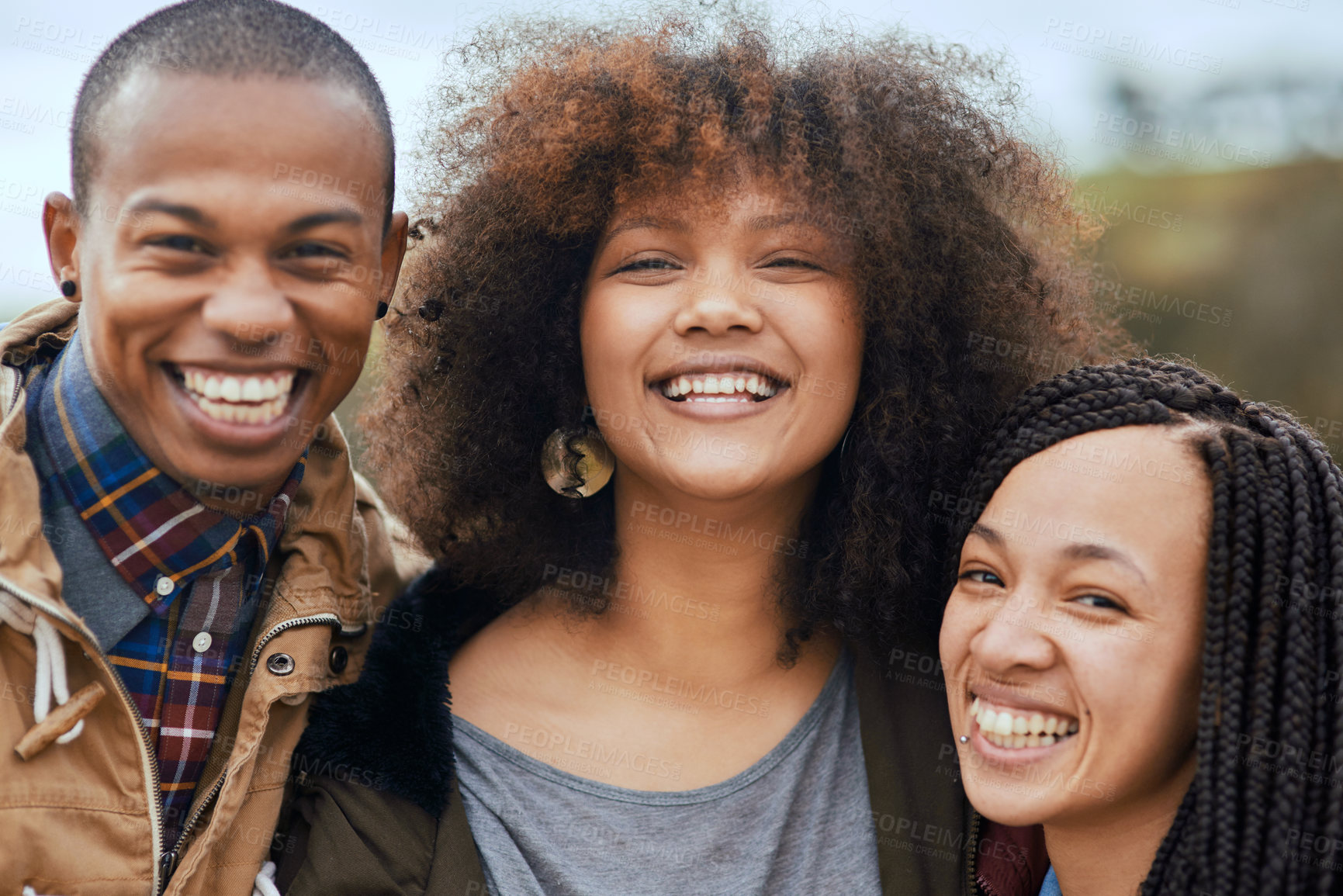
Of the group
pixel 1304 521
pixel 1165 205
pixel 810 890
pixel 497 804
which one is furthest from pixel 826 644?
pixel 1165 205

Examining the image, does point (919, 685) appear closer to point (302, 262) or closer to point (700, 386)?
point (700, 386)

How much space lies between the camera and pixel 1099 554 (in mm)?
2250

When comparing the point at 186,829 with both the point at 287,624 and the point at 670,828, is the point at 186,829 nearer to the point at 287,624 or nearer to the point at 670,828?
the point at 287,624

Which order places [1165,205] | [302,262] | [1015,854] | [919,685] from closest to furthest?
[302,262], [1015,854], [919,685], [1165,205]

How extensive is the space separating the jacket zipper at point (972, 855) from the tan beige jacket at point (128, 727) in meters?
1.52

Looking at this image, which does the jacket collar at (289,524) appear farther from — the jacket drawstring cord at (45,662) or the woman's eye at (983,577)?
the woman's eye at (983,577)

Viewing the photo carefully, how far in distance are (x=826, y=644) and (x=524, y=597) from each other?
844 millimetres

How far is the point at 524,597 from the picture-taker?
322 cm

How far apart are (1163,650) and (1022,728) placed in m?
0.32

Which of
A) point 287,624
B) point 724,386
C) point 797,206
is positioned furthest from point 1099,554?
point 287,624

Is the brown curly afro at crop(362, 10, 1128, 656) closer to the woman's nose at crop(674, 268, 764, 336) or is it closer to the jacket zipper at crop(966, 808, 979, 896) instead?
the woman's nose at crop(674, 268, 764, 336)

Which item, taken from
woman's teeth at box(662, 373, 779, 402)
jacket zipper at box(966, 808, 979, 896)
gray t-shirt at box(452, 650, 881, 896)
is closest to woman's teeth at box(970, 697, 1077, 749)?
jacket zipper at box(966, 808, 979, 896)

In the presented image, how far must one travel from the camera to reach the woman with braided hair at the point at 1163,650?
6.99ft

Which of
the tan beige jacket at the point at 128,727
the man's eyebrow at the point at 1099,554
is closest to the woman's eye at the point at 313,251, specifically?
the tan beige jacket at the point at 128,727
